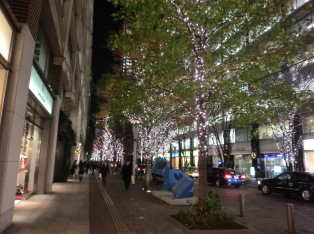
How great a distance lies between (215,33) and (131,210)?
707cm


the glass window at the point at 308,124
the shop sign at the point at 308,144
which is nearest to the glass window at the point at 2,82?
the shop sign at the point at 308,144

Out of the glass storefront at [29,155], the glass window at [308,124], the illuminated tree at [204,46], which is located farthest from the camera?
the glass window at [308,124]

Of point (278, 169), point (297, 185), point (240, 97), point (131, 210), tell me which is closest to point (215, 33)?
point (240, 97)

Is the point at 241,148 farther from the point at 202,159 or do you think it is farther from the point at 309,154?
the point at 202,159

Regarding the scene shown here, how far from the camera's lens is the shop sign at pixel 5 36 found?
628 cm

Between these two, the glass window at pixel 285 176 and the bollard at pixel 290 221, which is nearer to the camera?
the bollard at pixel 290 221

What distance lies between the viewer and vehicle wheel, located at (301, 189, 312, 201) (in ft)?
48.1

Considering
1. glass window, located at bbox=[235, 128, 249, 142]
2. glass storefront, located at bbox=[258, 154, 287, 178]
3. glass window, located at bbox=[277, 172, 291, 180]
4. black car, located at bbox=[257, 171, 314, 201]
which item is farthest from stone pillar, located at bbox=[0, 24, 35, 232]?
glass window, located at bbox=[235, 128, 249, 142]

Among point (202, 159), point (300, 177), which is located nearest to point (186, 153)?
point (300, 177)

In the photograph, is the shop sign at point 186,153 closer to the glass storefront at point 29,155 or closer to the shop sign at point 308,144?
the shop sign at point 308,144

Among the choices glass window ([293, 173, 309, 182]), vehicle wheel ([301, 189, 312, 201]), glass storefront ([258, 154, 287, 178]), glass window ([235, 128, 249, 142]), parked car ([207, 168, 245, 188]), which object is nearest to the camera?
vehicle wheel ([301, 189, 312, 201])

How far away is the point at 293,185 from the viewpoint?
15.7 m

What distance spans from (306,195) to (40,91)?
45.7 feet

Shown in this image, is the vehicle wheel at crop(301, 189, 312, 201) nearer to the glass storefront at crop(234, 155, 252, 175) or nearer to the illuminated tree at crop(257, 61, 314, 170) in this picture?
the illuminated tree at crop(257, 61, 314, 170)
